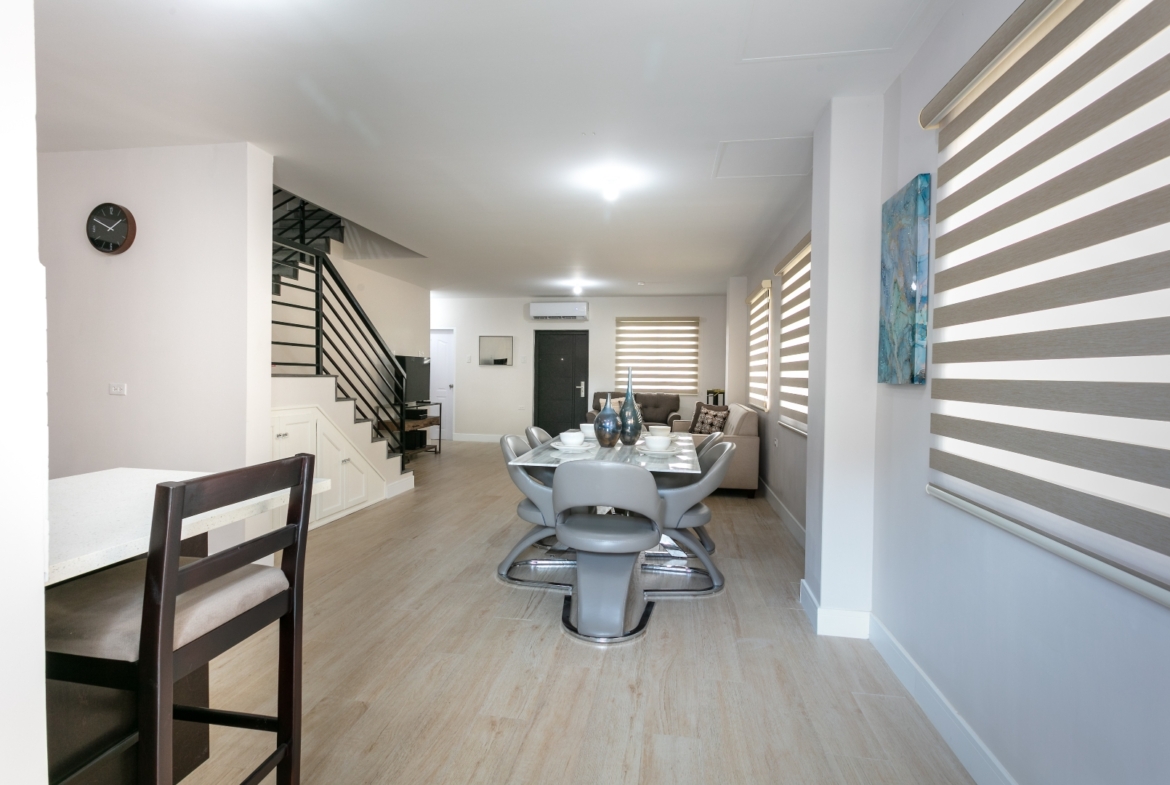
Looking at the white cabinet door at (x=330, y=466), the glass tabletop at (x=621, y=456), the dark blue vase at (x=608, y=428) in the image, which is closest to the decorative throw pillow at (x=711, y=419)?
the glass tabletop at (x=621, y=456)

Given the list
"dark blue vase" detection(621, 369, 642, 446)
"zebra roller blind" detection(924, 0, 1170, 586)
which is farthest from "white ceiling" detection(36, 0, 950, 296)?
"dark blue vase" detection(621, 369, 642, 446)

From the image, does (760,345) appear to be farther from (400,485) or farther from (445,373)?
(445,373)

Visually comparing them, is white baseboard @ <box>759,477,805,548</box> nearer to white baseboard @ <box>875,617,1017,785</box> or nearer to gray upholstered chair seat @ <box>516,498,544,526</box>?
white baseboard @ <box>875,617,1017,785</box>

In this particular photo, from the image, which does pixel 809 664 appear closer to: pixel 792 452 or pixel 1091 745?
pixel 1091 745

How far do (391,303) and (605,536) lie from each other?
6.29 meters

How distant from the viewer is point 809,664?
2.43m

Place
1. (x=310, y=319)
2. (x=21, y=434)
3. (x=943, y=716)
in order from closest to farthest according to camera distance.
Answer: (x=21, y=434), (x=943, y=716), (x=310, y=319)

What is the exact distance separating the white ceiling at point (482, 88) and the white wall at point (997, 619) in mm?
467

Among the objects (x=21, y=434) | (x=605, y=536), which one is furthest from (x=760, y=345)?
(x=21, y=434)

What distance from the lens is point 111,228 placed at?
3510 mm

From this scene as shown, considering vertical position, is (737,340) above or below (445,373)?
above

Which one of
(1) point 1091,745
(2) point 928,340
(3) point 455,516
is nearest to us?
(1) point 1091,745

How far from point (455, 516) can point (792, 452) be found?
9.49ft

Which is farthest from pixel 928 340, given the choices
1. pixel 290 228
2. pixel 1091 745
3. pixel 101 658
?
pixel 290 228
